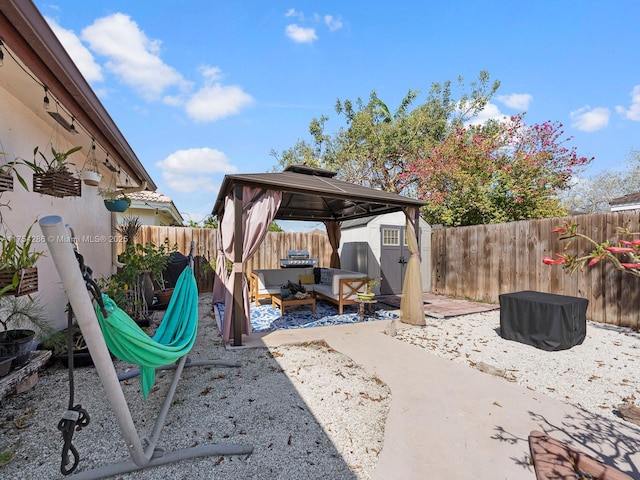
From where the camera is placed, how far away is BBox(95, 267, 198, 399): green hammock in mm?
1455

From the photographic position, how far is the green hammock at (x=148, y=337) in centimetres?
146

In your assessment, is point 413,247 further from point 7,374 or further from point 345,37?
point 345,37

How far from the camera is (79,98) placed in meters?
2.57

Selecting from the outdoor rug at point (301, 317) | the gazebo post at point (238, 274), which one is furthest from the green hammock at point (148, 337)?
the outdoor rug at point (301, 317)

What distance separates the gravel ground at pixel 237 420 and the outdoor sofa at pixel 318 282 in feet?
8.81

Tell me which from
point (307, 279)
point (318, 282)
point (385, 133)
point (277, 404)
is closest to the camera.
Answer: point (277, 404)

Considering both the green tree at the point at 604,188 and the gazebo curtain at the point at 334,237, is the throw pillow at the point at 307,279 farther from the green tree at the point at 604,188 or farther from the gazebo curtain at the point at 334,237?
the green tree at the point at 604,188

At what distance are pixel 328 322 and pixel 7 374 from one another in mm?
4046

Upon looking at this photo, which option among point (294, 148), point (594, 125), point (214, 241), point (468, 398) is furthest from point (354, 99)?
point (594, 125)

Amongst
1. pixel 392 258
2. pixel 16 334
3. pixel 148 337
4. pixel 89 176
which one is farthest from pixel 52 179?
pixel 392 258

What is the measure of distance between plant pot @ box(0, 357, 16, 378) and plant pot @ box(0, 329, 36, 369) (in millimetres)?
72

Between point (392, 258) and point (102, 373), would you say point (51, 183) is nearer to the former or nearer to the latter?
point (102, 373)

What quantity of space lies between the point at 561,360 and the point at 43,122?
668cm

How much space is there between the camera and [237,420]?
2.26 m
